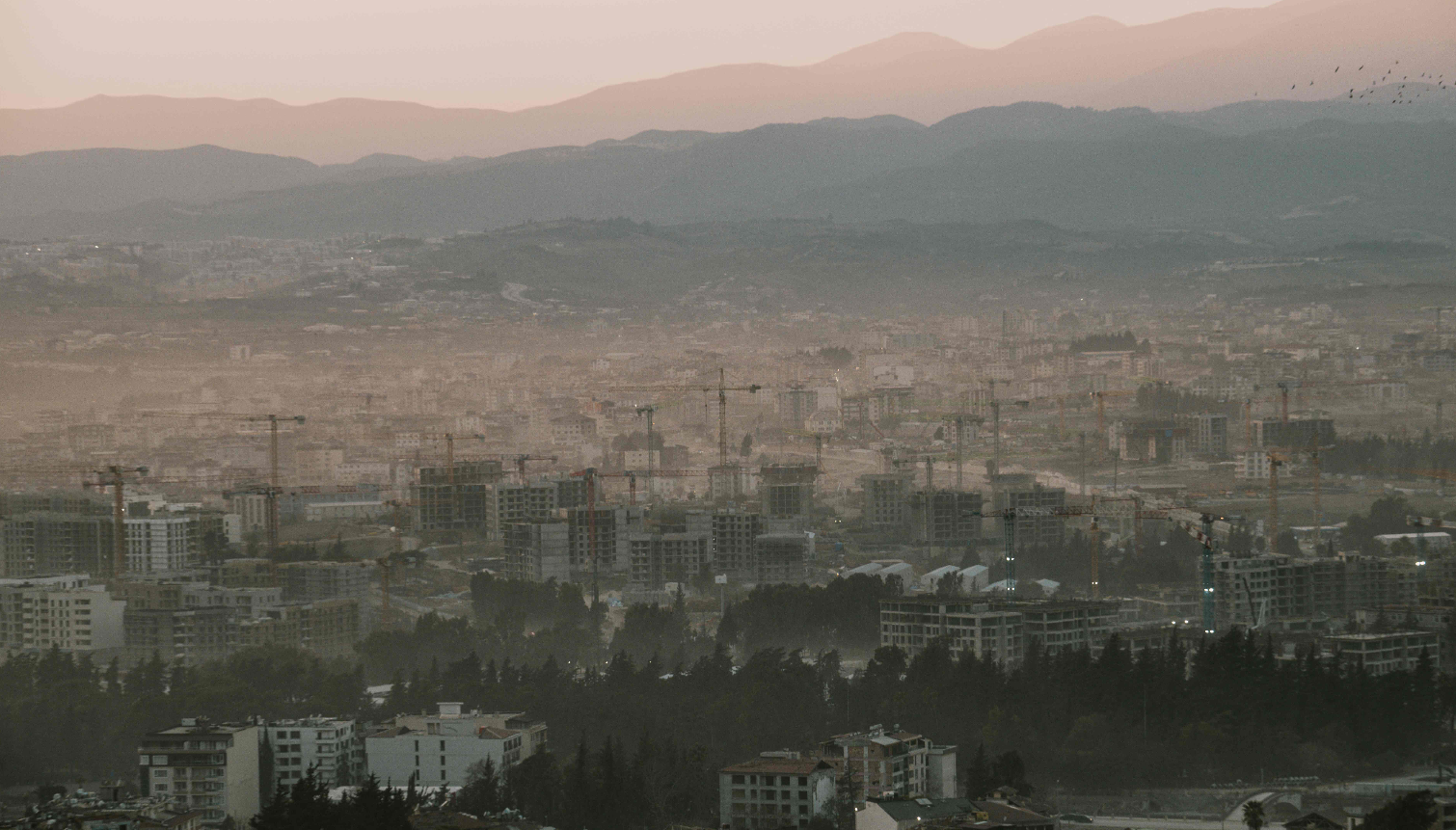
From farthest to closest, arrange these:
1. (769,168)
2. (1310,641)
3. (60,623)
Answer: (769,168), (60,623), (1310,641)

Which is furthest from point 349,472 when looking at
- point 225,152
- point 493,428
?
point 225,152

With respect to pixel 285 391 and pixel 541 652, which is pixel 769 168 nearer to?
pixel 285 391

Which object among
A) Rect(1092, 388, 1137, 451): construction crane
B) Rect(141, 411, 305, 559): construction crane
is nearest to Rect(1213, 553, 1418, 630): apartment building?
Rect(141, 411, 305, 559): construction crane

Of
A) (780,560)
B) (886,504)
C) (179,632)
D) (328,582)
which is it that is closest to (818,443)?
(886,504)

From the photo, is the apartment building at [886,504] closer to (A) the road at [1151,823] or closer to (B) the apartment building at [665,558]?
(B) the apartment building at [665,558]

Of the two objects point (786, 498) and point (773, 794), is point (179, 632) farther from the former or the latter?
point (786, 498)

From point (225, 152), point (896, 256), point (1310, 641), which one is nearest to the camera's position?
point (1310, 641)

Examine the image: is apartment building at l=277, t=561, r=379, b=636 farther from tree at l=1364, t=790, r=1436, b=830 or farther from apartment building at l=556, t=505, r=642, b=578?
tree at l=1364, t=790, r=1436, b=830

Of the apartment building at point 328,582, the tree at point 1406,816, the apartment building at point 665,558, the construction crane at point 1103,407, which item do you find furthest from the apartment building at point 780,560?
the tree at point 1406,816
